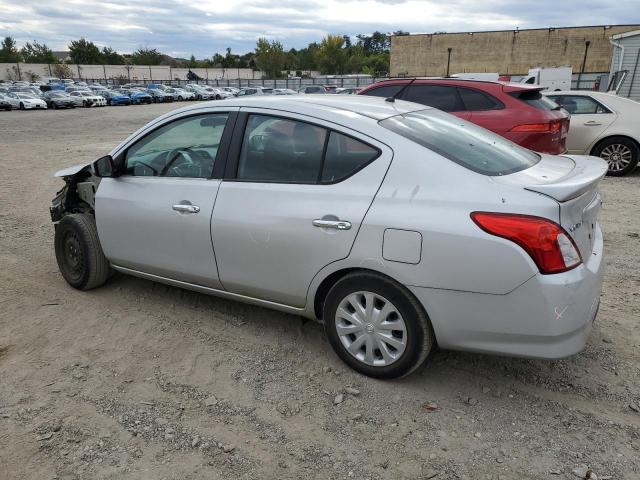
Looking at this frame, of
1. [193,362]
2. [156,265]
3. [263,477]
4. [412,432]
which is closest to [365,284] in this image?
[412,432]

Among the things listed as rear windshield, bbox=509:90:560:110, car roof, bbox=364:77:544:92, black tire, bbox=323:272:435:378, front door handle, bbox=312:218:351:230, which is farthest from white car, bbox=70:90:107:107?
black tire, bbox=323:272:435:378

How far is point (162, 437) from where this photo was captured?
8.85 ft

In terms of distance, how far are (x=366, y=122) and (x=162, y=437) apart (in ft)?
6.88

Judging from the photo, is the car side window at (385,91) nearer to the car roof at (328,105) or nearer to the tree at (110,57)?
the car roof at (328,105)

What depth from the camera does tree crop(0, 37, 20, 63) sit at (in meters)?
92.5

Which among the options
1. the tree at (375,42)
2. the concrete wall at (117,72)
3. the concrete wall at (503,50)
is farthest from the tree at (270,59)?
the tree at (375,42)

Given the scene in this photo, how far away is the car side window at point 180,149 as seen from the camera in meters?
3.61

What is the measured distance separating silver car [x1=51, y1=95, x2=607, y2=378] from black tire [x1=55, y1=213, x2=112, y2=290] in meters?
0.36

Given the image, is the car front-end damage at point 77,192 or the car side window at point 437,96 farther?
the car side window at point 437,96

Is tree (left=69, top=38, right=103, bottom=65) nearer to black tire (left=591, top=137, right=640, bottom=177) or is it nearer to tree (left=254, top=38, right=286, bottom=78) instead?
tree (left=254, top=38, right=286, bottom=78)

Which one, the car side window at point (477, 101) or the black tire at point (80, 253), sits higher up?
the car side window at point (477, 101)

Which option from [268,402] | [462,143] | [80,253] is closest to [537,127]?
[462,143]

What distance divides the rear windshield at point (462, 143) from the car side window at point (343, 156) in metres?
0.21

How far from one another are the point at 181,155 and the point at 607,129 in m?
7.88
